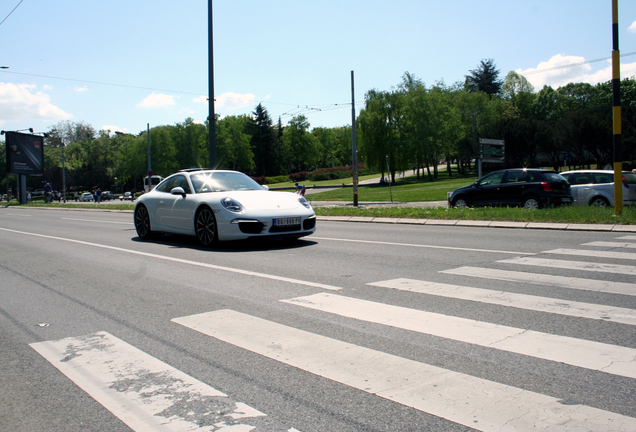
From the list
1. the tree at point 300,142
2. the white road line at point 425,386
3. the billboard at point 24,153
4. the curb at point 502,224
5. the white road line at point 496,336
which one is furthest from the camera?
the tree at point 300,142

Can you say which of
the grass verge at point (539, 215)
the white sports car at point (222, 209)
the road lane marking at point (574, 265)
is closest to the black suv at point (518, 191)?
the grass verge at point (539, 215)

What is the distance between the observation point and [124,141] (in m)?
123

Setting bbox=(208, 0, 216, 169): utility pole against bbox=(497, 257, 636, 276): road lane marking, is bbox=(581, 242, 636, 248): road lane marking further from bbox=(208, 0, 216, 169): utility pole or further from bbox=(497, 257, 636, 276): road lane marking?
bbox=(208, 0, 216, 169): utility pole

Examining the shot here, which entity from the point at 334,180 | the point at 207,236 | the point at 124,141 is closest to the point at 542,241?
the point at 207,236

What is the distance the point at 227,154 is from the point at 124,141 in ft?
128

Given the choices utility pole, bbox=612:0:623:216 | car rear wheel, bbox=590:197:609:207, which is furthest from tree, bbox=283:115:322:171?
utility pole, bbox=612:0:623:216

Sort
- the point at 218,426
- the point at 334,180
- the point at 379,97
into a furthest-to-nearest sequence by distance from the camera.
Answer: the point at 334,180, the point at 379,97, the point at 218,426

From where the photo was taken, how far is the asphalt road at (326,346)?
2.79m

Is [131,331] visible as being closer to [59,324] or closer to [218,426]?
[59,324]

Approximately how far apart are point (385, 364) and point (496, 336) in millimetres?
1066

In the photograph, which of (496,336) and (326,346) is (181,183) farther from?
(496,336)

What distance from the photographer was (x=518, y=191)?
17609 mm

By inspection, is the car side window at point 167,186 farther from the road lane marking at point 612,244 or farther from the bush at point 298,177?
the bush at point 298,177

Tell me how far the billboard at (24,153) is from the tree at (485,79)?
7685 centimetres
